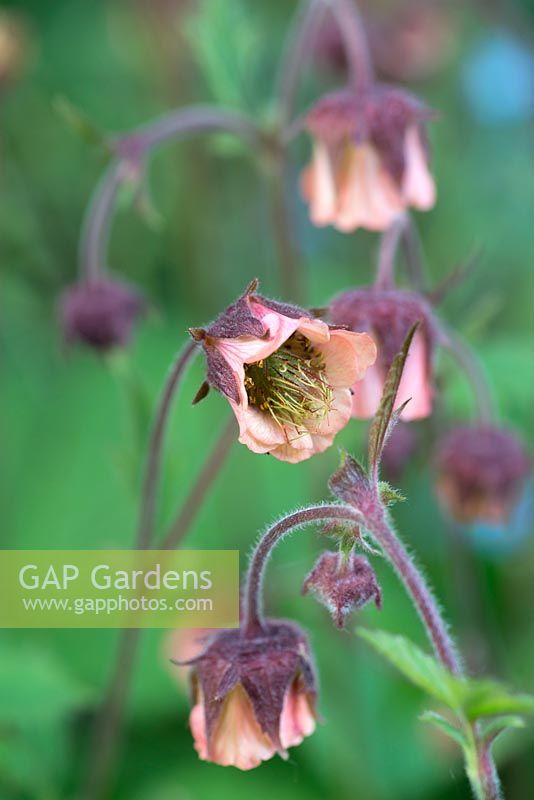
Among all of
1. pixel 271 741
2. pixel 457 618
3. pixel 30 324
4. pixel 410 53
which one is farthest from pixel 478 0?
pixel 271 741

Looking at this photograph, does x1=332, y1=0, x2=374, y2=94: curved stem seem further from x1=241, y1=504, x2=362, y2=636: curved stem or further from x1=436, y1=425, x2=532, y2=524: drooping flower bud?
x1=241, y1=504, x2=362, y2=636: curved stem

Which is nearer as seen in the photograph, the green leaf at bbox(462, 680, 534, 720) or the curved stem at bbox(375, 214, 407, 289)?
the green leaf at bbox(462, 680, 534, 720)

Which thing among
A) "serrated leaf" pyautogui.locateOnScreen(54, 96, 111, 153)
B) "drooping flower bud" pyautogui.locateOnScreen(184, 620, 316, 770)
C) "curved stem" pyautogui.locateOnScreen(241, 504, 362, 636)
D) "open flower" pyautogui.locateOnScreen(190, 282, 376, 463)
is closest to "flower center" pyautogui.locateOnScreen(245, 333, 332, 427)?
"open flower" pyautogui.locateOnScreen(190, 282, 376, 463)

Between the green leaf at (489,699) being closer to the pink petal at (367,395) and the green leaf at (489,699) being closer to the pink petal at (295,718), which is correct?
the pink petal at (295,718)

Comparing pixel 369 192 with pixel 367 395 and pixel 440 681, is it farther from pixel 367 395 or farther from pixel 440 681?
pixel 440 681

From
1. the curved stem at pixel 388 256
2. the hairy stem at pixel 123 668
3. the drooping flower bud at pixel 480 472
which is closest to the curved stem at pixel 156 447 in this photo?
the hairy stem at pixel 123 668

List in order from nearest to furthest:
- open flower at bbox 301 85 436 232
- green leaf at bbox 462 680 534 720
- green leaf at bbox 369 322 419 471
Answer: green leaf at bbox 462 680 534 720
green leaf at bbox 369 322 419 471
open flower at bbox 301 85 436 232
